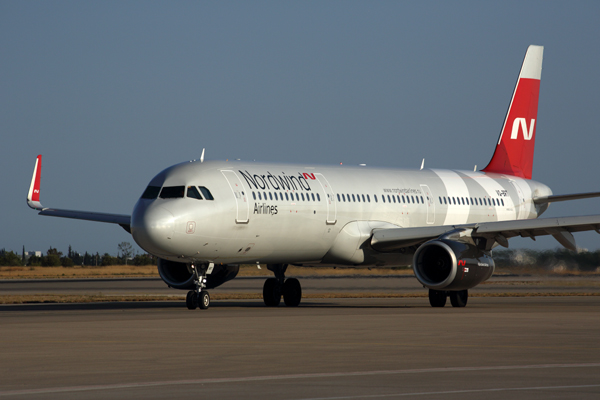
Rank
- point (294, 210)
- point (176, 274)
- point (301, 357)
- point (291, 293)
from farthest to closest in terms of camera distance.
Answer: point (291, 293), point (176, 274), point (294, 210), point (301, 357)

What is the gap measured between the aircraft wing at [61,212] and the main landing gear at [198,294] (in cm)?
442

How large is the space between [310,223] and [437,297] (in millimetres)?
4279

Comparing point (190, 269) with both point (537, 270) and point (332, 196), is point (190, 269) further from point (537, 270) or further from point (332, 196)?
point (537, 270)

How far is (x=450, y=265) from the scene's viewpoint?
947 inches

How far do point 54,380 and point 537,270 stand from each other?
3433cm

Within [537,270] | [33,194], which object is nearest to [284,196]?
[33,194]

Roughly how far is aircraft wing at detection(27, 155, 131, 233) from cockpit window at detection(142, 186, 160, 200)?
4.24 metres

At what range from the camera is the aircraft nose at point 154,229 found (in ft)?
70.8

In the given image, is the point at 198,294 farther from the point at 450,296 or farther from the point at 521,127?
the point at 521,127

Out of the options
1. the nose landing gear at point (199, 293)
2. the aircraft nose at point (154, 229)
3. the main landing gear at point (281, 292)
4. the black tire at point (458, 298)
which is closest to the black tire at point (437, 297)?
the black tire at point (458, 298)

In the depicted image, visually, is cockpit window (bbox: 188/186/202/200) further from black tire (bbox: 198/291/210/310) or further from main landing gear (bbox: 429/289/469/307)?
main landing gear (bbox: 429/289/469/307)

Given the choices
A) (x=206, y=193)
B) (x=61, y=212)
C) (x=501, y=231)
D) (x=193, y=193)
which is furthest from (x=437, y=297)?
(x=61, y=212)

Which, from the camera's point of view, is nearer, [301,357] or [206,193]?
[301,357]

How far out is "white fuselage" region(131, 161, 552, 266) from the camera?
2228 cm
